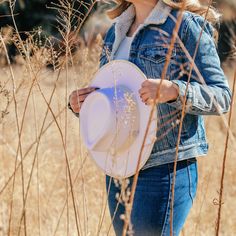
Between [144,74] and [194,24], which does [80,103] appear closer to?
[144,74]

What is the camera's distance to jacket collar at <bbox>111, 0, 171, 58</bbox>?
1724mm

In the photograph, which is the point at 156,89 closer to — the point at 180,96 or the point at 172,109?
the point at 180,96

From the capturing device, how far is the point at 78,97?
1793mm

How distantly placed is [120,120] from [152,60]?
19 cm

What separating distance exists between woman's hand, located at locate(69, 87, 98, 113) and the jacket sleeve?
261mm

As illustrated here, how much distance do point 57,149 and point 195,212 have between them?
1363 millimetres

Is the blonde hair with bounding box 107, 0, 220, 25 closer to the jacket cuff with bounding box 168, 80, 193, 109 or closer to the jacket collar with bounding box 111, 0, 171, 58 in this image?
the jacket collar with bounding box 111, 0, 171, 58

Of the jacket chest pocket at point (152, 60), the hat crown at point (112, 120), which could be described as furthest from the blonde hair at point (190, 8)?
the hat crown at point (112, 120)

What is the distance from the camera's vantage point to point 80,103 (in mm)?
1825

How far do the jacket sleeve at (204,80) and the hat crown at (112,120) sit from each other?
0.13 meters

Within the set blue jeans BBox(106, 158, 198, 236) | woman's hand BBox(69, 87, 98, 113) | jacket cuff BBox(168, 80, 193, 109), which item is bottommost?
blue jeans BBox(106, 158, 198, 236)

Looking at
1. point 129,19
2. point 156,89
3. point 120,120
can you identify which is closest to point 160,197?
point 120,120

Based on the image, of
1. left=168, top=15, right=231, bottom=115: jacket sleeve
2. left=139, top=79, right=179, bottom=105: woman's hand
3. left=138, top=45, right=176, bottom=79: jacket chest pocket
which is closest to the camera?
left=139, top=79, right=179, bottom=105: woman's hand

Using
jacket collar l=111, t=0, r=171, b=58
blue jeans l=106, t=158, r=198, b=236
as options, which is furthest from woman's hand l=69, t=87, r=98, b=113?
blue jeans l=106, t=158, r=198, b=236
